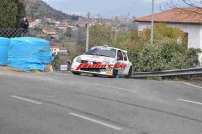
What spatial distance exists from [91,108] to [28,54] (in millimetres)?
10532

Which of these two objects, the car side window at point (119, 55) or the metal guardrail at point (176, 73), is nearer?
the car side window at point (119, 55)

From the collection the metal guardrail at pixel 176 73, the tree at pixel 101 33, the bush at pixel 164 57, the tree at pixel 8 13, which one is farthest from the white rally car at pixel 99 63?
the tree at pixel 101 33

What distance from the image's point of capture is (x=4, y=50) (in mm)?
24078

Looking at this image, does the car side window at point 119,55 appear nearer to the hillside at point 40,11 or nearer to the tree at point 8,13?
the tree at point 8,13

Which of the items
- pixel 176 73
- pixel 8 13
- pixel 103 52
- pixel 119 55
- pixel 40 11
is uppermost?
pixel 40 11

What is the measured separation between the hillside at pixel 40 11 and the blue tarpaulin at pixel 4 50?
14508 mm

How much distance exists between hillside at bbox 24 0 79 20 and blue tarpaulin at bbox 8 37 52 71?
15.0 meters

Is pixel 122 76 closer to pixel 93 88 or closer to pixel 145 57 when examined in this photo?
pixel 145 57

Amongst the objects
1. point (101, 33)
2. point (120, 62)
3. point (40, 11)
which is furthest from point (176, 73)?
point (101, 33)

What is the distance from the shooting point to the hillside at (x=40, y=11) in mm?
41344

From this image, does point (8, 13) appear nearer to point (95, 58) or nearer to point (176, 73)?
point (95, 58)

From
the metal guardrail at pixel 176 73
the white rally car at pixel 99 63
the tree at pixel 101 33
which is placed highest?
the tree at pixel 101 33

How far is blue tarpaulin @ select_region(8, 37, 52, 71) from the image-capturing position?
913 inches

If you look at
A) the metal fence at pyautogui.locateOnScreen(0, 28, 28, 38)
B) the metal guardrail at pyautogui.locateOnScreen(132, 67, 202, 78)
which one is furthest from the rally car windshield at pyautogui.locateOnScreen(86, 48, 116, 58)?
the metal fence at pyautogui.locateOnScreen(0, 28, 28, 38)
